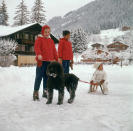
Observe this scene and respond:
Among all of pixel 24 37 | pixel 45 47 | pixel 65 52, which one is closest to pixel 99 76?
pixel 65 52

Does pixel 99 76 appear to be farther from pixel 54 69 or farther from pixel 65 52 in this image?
pixel 54 69

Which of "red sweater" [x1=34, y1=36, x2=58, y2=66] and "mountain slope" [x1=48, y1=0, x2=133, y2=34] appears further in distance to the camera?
"red sweater" [x1=34, y1=36, x2=58, y2=66]

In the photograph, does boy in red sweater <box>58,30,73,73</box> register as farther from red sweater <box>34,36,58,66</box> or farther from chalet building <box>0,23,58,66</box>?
chalet building <box>0,23,58,66</box>

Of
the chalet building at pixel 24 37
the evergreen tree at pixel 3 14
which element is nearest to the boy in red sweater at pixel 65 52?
the evergreen tree at pixel 3 14

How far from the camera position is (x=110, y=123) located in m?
1.57

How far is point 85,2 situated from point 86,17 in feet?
0.97

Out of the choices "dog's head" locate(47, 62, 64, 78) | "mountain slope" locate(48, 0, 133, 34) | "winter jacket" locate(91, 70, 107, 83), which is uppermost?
"mountain slope" locate(48, 0, 133, 34)

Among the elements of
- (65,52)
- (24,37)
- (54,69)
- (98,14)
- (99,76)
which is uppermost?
(24,37)

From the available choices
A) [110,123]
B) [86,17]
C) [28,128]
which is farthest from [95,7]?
[28,128]

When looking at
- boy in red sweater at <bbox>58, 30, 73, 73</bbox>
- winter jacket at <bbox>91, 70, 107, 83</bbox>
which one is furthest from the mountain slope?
winter jacket at <bbox>91, 70, 107, 83</bbox>

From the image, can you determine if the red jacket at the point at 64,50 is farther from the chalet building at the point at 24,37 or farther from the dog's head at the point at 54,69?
the chalet building at the point at 24,37

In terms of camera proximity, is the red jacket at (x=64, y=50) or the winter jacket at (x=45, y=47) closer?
the winter jacket at (x=45, y=47)

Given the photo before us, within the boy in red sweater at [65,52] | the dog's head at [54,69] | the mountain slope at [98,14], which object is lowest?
the dog's head at [54,69]

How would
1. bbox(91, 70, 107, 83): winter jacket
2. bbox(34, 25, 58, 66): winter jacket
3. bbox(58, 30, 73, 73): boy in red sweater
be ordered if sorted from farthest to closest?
bbox(91, 70, 107, 83): winter jacket < bbox(58, 30, 73, 73): boy in red sweater < bbox(34, 25, 58, 66): winter jacket
